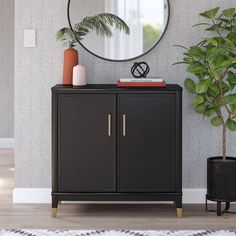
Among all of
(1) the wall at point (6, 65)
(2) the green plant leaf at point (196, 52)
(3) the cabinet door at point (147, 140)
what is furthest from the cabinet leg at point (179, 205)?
(1) the wall at point (6, 65)

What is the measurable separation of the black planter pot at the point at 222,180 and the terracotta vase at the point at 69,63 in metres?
1.07

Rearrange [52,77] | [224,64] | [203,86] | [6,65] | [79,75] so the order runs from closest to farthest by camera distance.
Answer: [224,64], [203,86], [79,75], [52,77], [6,65]

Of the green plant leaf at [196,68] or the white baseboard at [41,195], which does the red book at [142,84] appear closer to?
the green plant leaf at [196,68]

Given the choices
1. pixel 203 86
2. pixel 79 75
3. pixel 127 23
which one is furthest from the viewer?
pixel 127 23

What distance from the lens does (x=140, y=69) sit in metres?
4.70

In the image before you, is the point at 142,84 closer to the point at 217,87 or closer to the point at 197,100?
the point at 197,100

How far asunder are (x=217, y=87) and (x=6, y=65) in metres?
3.57

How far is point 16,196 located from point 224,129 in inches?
58.6

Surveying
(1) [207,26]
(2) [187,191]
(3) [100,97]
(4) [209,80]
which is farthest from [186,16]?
(2) [187,191]

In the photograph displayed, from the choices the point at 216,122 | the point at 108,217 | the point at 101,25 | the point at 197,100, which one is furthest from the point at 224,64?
the point at 108,217

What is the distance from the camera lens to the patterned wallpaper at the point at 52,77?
185 inches

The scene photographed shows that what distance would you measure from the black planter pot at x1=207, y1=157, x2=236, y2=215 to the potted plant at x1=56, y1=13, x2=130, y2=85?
1070 mm

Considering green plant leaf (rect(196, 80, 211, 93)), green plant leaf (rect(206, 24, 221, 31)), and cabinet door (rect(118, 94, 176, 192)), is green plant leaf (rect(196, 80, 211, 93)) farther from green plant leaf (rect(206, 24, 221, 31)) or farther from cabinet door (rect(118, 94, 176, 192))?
green plant leaf (rect(206, 24, 221, 31))

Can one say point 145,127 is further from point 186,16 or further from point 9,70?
point 9,70
